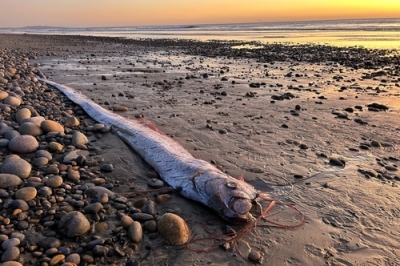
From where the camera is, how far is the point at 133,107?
8477 millimetres

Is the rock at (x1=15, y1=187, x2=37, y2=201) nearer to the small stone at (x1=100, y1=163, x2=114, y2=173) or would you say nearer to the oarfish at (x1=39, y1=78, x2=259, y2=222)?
the small stone at (x1=100, y1=163, x2=114, y2=173)

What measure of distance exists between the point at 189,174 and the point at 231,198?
0.87m

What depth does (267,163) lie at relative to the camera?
5207 millimetres

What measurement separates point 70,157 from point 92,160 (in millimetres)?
315

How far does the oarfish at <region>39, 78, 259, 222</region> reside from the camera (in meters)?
3.60

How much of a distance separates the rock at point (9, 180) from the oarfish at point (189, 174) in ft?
5.81

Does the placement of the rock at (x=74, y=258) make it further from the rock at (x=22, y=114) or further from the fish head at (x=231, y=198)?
the rock at (x=22, y=114)

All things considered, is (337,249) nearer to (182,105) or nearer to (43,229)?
(43,229)

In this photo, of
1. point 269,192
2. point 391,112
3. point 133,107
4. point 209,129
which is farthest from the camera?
point 133,107

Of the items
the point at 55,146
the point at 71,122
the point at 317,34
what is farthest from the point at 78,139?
the point at 317,34

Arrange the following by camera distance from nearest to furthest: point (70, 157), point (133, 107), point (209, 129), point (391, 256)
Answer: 1. point (391, 256)
2. point (70, 157)
3. point (209, 129)
4. point (133, 107)

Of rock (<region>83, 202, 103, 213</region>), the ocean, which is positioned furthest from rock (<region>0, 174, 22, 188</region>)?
the ocean

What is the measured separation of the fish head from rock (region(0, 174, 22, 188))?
7.51 ft

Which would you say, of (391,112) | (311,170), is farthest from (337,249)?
(391,112)
